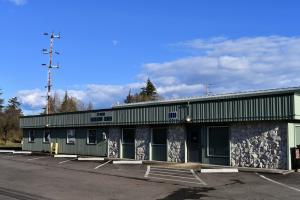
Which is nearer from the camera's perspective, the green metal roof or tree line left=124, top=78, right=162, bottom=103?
the green metal roof

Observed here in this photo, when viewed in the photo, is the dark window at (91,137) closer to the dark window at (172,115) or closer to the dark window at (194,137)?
the dark window at (172,115)

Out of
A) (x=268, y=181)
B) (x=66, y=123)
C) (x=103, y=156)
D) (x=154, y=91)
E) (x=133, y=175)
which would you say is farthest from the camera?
(x=154, y=91)

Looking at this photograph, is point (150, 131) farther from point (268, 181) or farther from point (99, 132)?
point (268, 181)

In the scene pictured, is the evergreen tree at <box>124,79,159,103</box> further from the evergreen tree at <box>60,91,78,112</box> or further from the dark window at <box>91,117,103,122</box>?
the dark window at <box>91,117,103,122</box>

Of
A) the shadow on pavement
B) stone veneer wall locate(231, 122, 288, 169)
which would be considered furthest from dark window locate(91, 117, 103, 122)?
the shadow on pavement

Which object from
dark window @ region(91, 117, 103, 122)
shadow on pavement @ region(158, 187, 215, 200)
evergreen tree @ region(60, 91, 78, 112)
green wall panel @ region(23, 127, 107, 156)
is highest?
evergreen tree @ region(60, 91, 78, 112)

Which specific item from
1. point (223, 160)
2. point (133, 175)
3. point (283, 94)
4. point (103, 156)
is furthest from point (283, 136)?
point (103, 156)

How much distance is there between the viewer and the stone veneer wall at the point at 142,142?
29344 millimetres

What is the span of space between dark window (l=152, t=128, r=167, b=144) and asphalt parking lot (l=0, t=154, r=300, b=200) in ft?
14.6

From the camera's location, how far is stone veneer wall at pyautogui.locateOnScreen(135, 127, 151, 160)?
2934 centimetres

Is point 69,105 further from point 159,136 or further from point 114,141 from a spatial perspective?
point 159,136

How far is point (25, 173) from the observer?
22312mm

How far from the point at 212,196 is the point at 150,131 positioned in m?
14.6

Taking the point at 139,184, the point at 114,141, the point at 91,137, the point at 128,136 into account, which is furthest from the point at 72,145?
the point at 139,184
